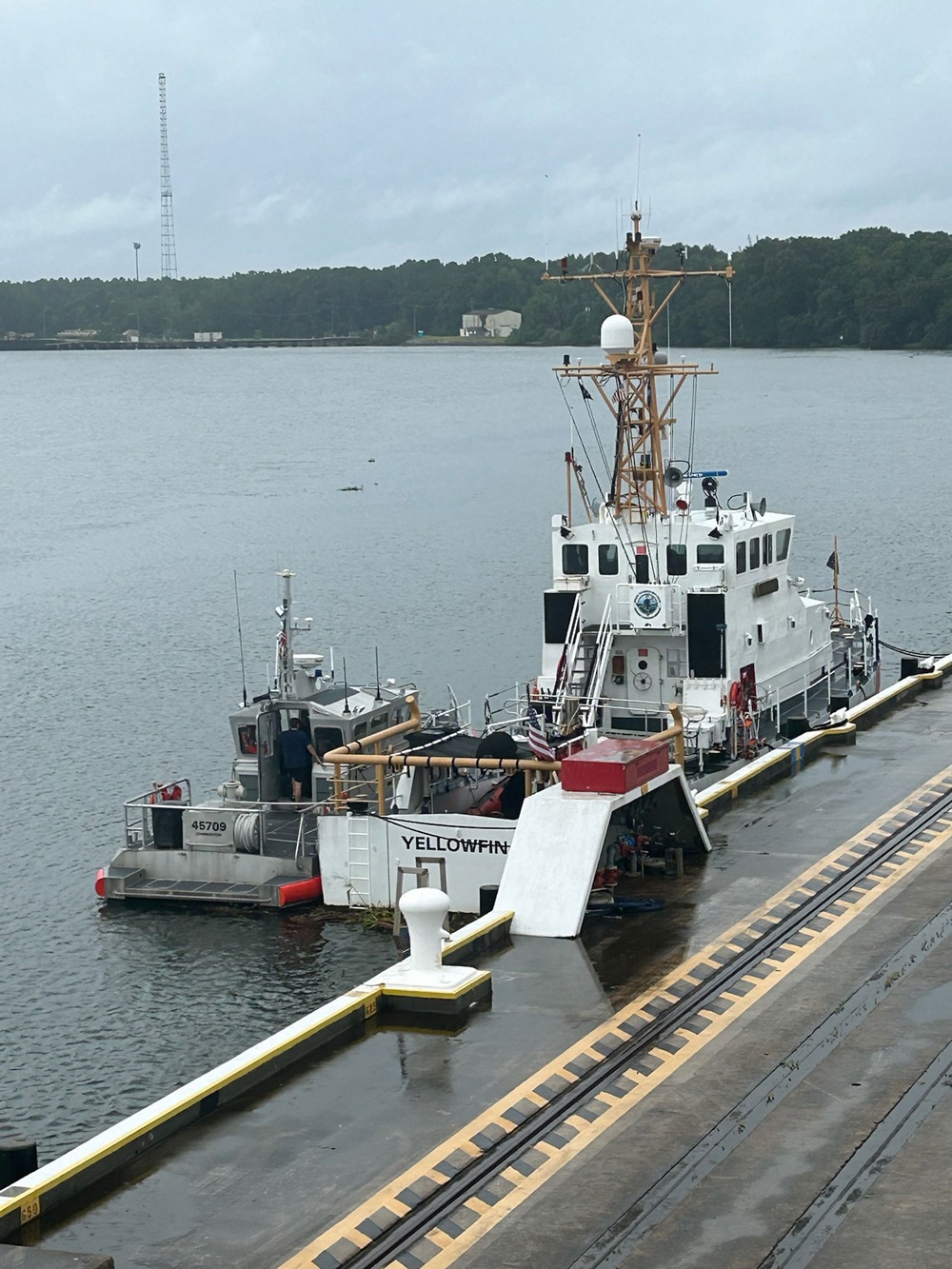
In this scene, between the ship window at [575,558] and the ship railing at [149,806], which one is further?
the ship window at [575,558]

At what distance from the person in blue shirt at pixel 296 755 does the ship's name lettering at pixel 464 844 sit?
526cm

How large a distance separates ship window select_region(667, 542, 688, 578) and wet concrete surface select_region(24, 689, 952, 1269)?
43.8 ft

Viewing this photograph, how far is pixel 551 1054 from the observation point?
16141 millimetres

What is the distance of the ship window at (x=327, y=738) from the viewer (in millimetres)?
32312

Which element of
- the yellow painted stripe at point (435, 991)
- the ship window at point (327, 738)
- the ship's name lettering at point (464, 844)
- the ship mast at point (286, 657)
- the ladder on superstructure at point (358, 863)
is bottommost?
the ladder on superstructure at point (358, 863)

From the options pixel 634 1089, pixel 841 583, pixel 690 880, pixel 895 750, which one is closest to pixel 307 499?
pixel 841 583

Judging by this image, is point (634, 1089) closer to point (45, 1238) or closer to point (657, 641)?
point (45, 1238)

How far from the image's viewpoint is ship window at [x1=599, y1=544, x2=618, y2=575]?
35312mm

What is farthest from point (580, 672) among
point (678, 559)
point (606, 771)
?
point (606, 771)

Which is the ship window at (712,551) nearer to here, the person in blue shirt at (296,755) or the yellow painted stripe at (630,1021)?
the person in blue shirt at (296,755)

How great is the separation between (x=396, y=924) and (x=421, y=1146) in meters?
12.2

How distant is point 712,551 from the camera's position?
35.0 meters

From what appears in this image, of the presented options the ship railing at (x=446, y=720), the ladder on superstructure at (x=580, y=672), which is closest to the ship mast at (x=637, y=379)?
the ladder on superstructure at (x=580, y=672)

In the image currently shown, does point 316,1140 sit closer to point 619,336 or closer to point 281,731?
point 281,731
